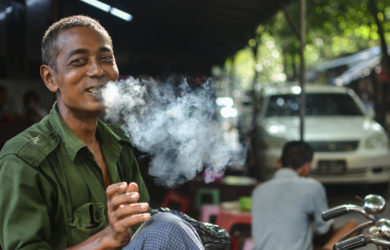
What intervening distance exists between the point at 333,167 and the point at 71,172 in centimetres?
655

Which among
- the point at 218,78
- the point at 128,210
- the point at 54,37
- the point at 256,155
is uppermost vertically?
the point at 218,78

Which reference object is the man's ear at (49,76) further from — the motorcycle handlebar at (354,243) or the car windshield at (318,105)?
the car windshield at (318,105)

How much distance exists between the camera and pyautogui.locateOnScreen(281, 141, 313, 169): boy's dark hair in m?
3.96

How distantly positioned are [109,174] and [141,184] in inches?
9.5

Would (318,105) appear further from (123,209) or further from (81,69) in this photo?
(123,209)

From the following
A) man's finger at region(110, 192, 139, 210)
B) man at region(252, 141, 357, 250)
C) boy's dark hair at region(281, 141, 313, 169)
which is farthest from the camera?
boy's dark hair at region(281, 141, 313, 169)

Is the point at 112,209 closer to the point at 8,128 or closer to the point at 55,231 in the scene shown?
the point at 55,231

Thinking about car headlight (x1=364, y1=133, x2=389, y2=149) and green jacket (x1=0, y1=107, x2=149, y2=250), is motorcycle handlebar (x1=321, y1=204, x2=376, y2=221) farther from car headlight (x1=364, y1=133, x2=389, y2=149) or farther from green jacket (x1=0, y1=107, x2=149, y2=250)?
car headlight (x1=364, y1=133, x2=389, y2=149)

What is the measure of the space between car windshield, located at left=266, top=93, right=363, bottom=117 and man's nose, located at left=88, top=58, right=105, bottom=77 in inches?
273

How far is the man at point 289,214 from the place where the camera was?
3.50 m

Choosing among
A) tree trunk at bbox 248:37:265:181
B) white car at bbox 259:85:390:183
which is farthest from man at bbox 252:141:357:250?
tree trunk at bbox 248:37:265:181

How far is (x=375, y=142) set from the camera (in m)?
7.90

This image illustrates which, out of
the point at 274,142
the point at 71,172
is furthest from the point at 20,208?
the point at 274,142

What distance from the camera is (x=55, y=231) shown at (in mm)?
1793
